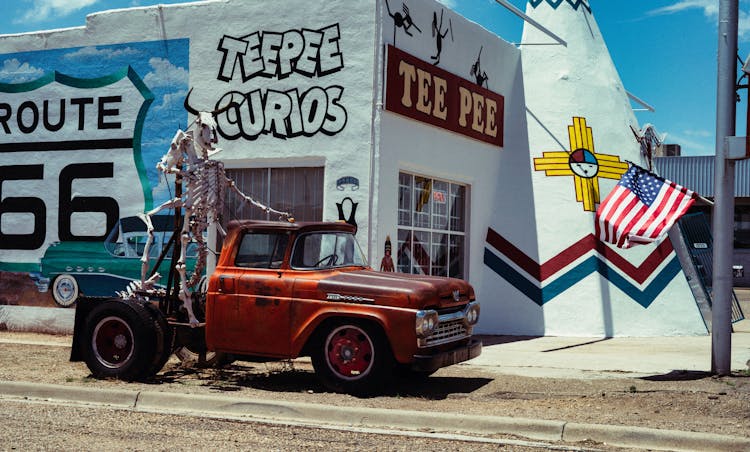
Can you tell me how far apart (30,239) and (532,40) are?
10.8m

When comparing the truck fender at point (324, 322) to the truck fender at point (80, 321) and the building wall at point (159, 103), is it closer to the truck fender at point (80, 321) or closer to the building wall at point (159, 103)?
the truck fender at point (80, 321)

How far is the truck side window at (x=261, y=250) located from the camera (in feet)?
32.3

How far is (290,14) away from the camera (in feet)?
47.3

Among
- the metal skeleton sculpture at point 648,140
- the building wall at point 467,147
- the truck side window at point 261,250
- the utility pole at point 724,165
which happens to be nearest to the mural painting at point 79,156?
the building wall at point 467,147

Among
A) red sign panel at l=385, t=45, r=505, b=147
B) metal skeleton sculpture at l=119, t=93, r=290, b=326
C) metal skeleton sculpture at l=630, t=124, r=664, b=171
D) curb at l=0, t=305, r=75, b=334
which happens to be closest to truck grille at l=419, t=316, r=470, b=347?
metal skeleton sculpture at l=119, t=93, r=290, b=326

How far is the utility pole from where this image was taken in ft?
34.9

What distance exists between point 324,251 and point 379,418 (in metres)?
2.53

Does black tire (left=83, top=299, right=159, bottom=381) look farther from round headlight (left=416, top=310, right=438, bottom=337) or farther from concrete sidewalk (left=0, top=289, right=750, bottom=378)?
concrete sidewalk (left=0, top=289, right=750, bottom=378)

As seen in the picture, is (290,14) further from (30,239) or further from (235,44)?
(30,239)

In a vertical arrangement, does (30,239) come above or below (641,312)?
above

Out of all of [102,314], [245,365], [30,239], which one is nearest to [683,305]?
[245,365]

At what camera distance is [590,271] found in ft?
53.6

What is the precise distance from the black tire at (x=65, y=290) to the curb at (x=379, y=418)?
6.38m

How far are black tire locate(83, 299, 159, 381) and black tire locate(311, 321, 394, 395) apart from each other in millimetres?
2010
